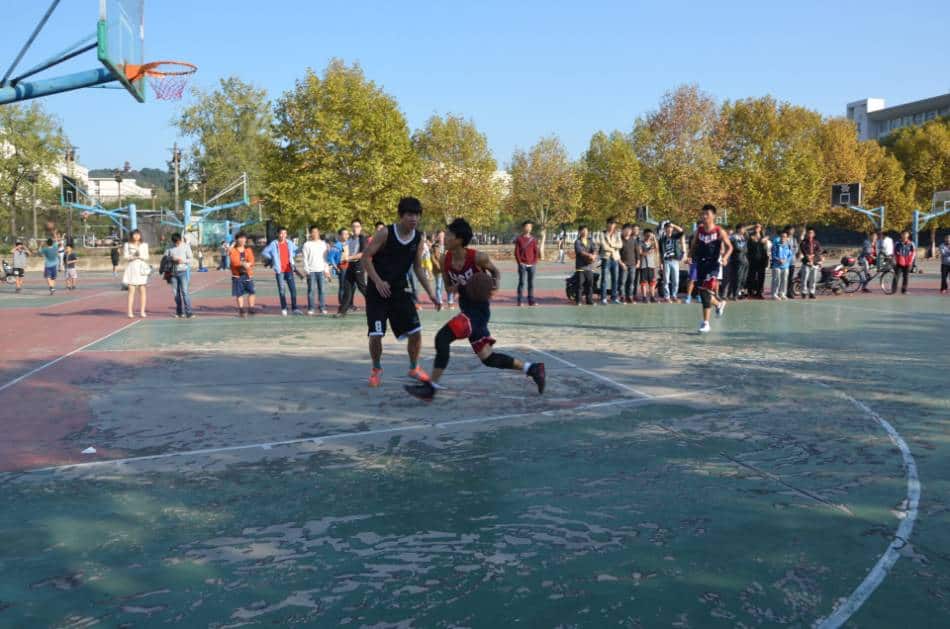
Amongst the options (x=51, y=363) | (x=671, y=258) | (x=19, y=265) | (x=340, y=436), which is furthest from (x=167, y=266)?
(x=19, y=265)

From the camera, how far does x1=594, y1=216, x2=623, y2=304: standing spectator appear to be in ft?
59.3

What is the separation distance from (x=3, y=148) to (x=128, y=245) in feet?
164

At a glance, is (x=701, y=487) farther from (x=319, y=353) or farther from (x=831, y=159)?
(x=831, y=159)

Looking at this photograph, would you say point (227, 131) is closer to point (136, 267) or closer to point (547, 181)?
point (547, 181)

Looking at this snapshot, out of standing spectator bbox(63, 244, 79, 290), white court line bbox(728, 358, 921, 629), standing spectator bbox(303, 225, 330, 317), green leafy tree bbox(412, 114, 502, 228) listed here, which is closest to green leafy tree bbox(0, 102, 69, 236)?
green leafy tree bbox(412, 114, 502, 228)

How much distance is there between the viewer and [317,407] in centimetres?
701

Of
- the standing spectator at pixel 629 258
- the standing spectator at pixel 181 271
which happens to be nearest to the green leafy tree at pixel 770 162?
the standing spectator at pixel 629 258

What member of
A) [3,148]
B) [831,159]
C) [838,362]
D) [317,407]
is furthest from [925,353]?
[3,148]

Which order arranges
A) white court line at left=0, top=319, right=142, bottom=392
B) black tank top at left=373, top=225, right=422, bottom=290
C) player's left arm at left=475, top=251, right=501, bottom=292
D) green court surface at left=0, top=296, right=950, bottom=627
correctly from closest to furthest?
green court surface at left=0, top=296, right=950, bottom=627 < player's left arm at left=475, top=251, right=501, bottom=292 < black tank top at left=373, top=225, right=422, bottom=290 < white court line at left=0, top=319, right=142, bottom=392

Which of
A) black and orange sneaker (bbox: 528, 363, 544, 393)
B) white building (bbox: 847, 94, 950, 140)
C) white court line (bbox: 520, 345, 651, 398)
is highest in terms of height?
white building (bbox: 847, 94, 950, 140)

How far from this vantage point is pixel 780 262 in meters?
19.2

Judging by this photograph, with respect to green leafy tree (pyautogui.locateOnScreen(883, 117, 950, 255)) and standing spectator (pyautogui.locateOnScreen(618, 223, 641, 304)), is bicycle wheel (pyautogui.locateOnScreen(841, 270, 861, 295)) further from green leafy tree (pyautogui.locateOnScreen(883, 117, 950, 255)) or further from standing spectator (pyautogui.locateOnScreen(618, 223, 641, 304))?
green leafy tree (pyautogui.locateOnScreen(883, 117, 950, 255))

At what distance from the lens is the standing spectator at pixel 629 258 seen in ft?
60.2

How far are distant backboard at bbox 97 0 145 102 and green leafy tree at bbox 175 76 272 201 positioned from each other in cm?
4811
